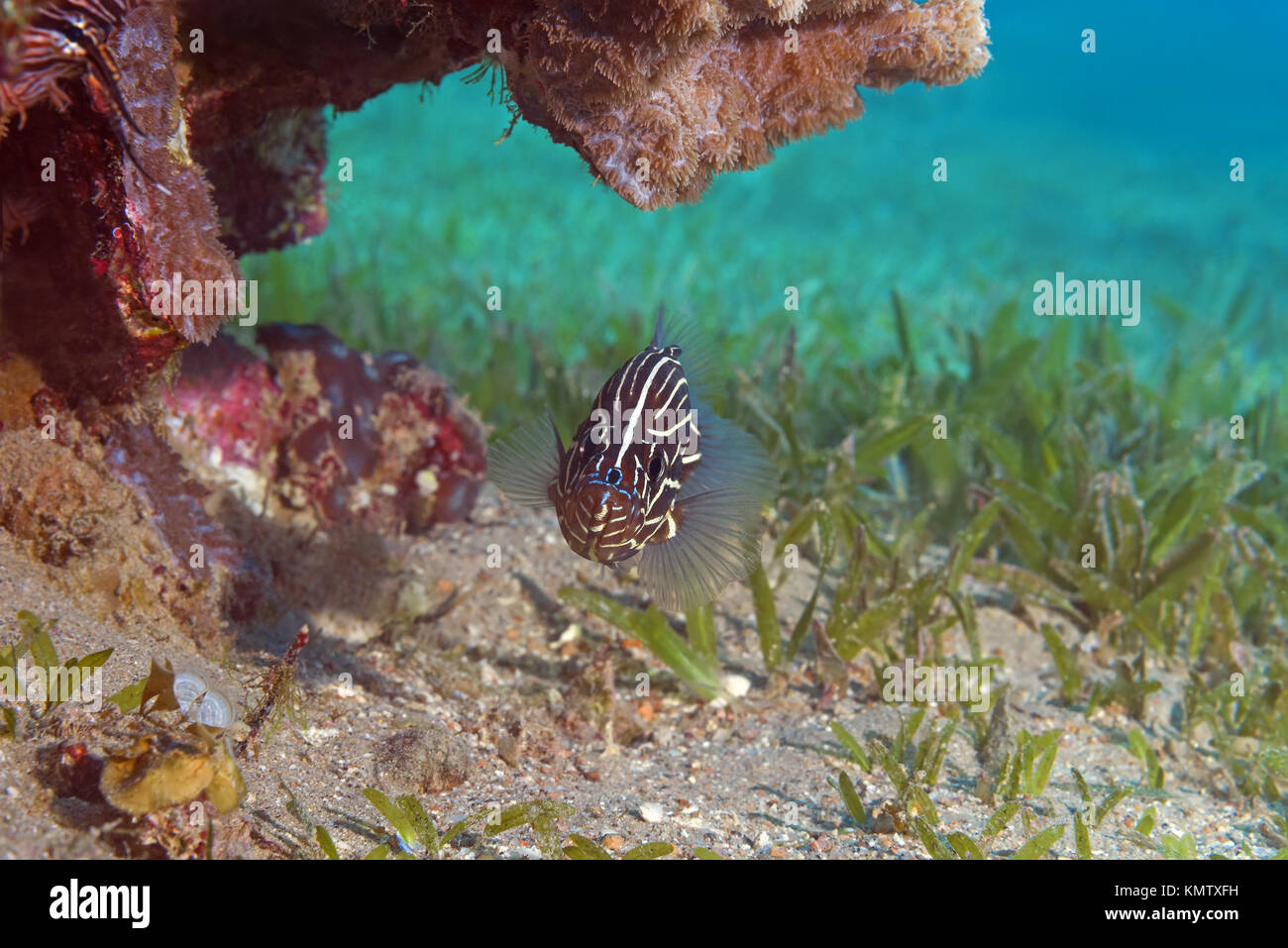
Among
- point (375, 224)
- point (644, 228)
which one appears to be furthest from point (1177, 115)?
point (375, 224)

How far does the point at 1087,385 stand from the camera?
6.13 metres

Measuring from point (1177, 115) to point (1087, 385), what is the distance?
49663 mm

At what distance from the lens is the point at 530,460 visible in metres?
2.76

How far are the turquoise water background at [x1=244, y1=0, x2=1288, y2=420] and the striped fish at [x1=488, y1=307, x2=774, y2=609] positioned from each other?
38.8 inches

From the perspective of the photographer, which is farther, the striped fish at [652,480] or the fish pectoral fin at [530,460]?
the fish pectoral fin at [530,460]

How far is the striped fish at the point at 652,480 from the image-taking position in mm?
2367

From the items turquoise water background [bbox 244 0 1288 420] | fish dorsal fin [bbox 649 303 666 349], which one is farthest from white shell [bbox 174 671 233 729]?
turquoise water background [bbox 244 0 1288 420]

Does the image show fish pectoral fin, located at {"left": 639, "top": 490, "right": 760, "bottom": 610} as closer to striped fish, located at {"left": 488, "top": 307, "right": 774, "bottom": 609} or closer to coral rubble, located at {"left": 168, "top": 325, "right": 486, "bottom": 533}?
striped fish, located at {"left": 488, "top": 307, "right": 774, "bottom": 609}

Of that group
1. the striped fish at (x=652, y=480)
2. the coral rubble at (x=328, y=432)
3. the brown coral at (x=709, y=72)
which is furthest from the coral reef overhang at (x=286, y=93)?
the coral rubble at (x=328, y=432)

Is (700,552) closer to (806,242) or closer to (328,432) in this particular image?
(328,432)

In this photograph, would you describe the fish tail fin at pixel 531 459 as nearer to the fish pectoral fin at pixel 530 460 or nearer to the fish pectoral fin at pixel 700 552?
the fish pectoral fin at pixel 530 460

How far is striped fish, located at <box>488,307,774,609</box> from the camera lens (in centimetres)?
237
